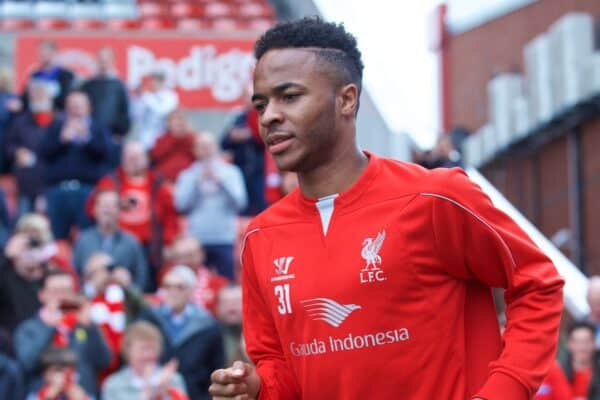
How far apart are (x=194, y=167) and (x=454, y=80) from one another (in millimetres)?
17618

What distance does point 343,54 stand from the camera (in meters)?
4.04

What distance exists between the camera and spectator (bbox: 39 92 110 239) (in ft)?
37.4

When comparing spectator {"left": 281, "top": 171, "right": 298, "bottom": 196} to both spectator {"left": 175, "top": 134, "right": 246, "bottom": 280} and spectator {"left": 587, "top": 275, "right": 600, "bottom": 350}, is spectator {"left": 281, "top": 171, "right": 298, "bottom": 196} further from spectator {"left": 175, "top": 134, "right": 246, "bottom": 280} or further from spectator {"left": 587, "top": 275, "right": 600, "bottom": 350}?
spectator {"left": 587, "top": 275, "right": 600, "bottom": 350}

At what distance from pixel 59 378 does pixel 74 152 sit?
3.52 m

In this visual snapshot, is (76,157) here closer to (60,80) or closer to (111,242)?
(111,242)

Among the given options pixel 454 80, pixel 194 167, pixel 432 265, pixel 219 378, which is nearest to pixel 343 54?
pixel 432 265

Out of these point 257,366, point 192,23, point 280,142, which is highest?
point 192,23

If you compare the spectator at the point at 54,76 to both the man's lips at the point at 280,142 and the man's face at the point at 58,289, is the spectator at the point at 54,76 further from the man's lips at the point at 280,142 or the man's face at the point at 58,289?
the man's lips at the point at 280,142

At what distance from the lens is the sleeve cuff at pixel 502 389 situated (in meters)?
3.68

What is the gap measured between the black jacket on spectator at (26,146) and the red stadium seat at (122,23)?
5237mm

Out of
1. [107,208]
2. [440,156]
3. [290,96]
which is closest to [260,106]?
[290,96]

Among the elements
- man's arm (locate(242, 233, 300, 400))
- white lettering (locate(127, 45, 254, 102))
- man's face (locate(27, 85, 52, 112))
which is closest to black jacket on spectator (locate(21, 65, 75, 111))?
man's face (locate(27, 85, 52, 112))

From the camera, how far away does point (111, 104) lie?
12.7 m

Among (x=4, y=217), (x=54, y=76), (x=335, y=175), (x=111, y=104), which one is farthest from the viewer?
(x=54, y=76)
